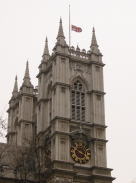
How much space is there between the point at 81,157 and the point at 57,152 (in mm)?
3644

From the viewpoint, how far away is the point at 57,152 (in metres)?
59.9

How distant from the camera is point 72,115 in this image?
6456 centimetres

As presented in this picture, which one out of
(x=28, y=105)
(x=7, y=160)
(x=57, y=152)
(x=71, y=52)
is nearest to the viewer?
(x=57, y=152)

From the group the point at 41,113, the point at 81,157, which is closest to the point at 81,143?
the point at 81,157

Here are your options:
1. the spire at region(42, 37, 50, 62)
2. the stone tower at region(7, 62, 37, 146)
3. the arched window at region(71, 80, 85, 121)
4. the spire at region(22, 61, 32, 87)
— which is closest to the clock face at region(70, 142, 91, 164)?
the arched window at region(71, 80, 85, 121)

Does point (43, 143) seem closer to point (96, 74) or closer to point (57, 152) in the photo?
point (57, 152)

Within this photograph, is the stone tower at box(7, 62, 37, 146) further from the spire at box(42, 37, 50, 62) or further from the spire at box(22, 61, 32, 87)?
the spire at box(42, 37, 50, 62)

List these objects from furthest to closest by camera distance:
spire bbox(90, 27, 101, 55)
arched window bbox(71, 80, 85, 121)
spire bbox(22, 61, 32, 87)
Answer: spire bbox(22, 61, 32, 87) < spire bbox(90, 27, 101, 55) < arched window bbox(71, 80, 85, 121)

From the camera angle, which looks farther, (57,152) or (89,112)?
(89,112)

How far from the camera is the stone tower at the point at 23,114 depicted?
7193 centimetres

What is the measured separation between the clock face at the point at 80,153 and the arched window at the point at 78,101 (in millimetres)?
3946

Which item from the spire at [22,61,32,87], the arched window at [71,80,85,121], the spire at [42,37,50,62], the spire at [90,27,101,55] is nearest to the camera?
the arched window at [71,80,85,121]

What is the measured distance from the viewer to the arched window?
213ft

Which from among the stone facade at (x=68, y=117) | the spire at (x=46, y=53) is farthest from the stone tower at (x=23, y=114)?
the spire at (x=46, y=53)
